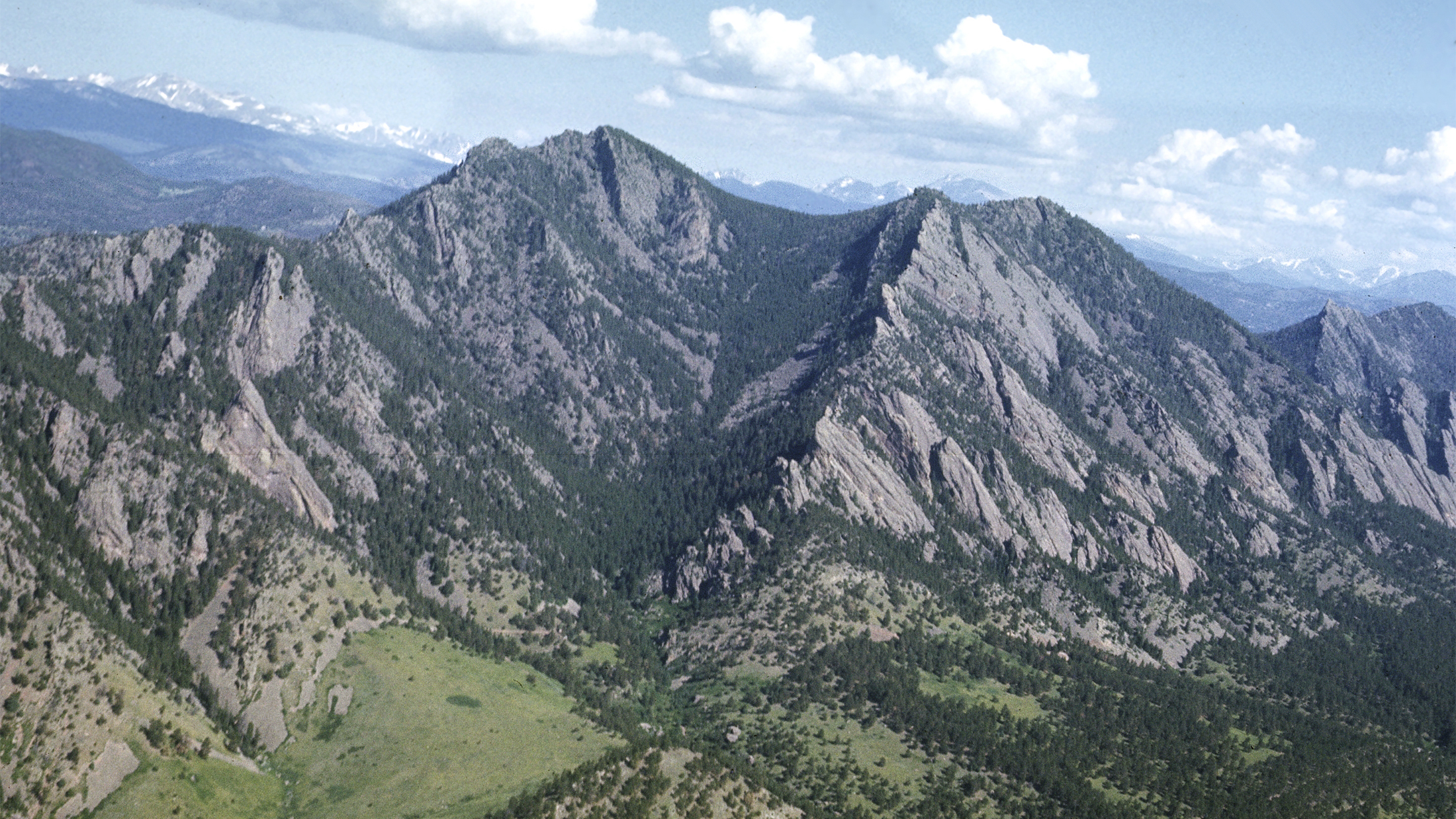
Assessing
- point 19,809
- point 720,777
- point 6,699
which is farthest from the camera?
point 720,777

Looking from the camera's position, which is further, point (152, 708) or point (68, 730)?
point (152, 708)

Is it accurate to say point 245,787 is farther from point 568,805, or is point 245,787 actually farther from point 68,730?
point 568,805

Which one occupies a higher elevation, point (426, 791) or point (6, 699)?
point (6, 699)

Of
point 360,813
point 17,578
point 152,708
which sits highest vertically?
point 17,578

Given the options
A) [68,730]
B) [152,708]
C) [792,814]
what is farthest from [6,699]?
[792,814]

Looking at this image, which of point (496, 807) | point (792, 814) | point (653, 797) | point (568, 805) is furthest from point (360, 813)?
point (792, 814)

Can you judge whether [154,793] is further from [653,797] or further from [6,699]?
[653,797]

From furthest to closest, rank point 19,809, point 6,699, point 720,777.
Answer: point 720,777 → point 6,699 → point 19,809
